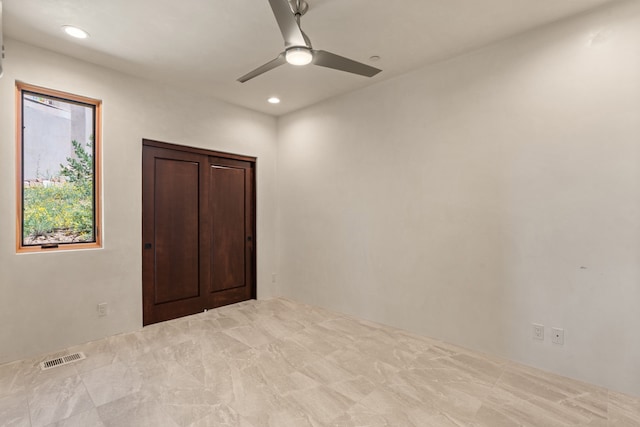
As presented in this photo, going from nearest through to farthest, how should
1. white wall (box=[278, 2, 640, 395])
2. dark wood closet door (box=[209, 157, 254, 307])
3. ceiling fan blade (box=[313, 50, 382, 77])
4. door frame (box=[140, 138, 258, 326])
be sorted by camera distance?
1. ceiling fan blade (box=[313, 50, 382, 77])
2. white wall (box=[278, 2, 640, 395])
3. door frame (box=[140, 138, 258, 326])
4. dark wood closet door (box=[209, 157, 254, 307])

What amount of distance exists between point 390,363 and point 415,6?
2825 mm

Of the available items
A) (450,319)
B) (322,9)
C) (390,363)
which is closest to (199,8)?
(322,9)

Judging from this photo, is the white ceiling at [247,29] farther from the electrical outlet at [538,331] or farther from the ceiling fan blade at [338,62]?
the electrical outlet at [538,331]

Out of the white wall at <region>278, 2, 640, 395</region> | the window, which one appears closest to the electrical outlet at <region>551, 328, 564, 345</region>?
the white wall at <region>278, 2, 640, 395</region>

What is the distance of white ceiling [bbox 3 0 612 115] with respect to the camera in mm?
2336

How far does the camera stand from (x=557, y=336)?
2.55m

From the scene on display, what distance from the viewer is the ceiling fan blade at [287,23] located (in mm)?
1745

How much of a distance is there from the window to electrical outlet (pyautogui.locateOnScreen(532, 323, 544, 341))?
4.17 m

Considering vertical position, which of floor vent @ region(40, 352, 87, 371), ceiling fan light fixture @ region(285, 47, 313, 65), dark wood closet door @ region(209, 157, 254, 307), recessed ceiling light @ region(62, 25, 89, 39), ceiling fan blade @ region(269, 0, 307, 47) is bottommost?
floor vent @ region(40, 352, 87, 371)

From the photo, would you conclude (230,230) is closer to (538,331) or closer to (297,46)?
(297,46)

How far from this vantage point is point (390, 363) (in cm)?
274

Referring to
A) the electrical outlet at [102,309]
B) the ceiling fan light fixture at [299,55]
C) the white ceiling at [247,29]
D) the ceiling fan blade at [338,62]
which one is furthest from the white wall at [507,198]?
the electrical outlet at [102,309]

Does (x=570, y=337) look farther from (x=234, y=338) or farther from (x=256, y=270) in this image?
(x=256, y=270)

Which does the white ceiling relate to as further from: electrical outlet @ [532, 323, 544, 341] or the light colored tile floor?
the light colored tile floor
